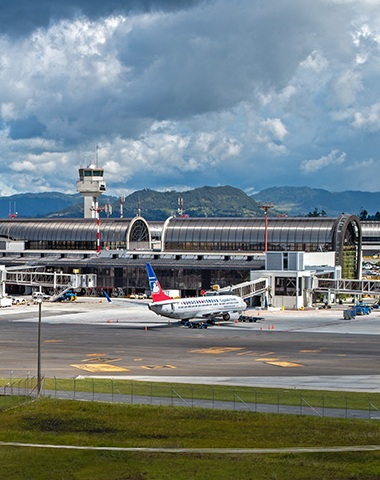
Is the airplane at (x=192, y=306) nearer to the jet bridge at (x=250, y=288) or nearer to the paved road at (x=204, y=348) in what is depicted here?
the paved road at (x=204, y=348)

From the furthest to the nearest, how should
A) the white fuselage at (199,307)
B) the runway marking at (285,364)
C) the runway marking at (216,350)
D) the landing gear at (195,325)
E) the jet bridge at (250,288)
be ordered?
1. the jet bridge at (250,288)
2. the landing gear at (195,325)
3. the white fuselage at (199,307)
4. the runway marking at (216,350)
5. the runway marking at (285,364)

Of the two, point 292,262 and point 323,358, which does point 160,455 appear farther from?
point 292,262

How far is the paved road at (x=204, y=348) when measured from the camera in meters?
90.9

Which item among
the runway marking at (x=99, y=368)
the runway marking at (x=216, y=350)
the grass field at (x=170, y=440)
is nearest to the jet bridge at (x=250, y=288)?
the runway marking at (x=216, y=350)

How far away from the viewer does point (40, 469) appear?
5275cm

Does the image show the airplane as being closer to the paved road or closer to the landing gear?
the landing gear

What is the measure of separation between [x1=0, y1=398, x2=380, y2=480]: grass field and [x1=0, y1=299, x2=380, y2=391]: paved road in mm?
18596

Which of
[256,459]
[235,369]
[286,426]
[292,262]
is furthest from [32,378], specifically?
[292,262]

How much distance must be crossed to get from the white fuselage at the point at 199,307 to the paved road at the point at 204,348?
94.6 inches

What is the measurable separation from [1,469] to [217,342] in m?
69.6

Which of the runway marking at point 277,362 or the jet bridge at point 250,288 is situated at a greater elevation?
the jet bridge at point 250,288

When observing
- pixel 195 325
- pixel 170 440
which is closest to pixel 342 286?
pixel 195 325

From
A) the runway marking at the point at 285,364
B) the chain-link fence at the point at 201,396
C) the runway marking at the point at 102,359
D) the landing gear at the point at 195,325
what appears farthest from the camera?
the landing gear at the point at 195,325

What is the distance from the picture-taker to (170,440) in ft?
196
